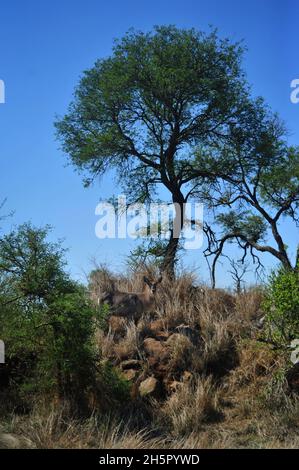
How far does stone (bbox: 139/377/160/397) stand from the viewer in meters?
12.6

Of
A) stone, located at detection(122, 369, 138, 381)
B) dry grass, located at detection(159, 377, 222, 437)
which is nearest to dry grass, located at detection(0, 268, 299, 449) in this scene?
dry grass, located at detection(159, 377, 222, 437)

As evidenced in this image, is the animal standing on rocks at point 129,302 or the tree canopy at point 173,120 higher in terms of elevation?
the tree canopy at point 173,120

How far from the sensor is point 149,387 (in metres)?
12.7

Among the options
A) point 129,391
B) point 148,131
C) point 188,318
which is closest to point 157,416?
point 129,391

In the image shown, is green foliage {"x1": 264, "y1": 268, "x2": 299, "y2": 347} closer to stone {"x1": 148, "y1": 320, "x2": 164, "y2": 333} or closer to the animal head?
stone {"x1": 148, "y1": 320, "x2": 164, "y2": 333}

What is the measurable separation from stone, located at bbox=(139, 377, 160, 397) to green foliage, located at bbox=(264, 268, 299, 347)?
97.0 inches

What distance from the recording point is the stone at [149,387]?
12617mm

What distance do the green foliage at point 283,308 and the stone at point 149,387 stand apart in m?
2.46

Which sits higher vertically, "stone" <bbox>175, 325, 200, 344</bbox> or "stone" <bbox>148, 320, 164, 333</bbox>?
"stone" <bbox>148, 320, 164, 333</bbox>

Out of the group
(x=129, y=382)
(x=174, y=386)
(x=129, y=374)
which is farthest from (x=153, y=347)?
(x=129, y=382)

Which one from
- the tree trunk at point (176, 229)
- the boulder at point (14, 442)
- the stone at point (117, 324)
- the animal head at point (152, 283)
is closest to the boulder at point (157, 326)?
the stone at point (117, 324)

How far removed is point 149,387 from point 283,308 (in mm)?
3169

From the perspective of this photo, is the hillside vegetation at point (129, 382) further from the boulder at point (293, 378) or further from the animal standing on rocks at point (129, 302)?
the animal standing on rocks at point (129, 302)

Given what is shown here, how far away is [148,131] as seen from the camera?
22766 millimetres
